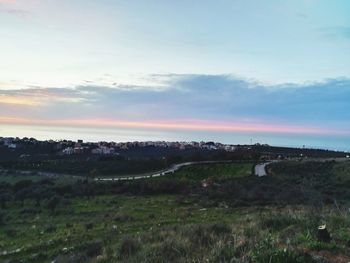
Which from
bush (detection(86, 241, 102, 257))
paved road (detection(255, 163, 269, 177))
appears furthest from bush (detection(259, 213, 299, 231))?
paved road (detection(255, 163, 269, 177))

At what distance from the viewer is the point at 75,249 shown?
46.8ft

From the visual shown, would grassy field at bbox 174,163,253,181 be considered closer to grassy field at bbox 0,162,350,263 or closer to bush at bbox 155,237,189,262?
grassy field at bbox 0,162,350,263

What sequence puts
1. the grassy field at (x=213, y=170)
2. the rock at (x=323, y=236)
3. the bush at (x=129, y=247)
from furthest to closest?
the grassy field at (x=213, y=170)
the bush at (x=129, y=247)
the rock at (x=323, y=236)

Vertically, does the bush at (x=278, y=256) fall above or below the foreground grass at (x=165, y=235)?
above

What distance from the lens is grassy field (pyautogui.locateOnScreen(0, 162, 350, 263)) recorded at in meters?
8.40

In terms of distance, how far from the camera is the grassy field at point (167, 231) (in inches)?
331

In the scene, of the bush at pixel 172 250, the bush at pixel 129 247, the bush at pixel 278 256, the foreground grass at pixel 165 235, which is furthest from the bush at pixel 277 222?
the bush at pixel 278 256

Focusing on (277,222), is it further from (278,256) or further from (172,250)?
(278,256)

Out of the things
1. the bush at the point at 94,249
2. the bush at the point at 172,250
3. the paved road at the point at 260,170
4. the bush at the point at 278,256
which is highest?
the bush at the point at 278,256

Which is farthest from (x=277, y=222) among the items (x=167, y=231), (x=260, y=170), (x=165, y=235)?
(x=260, y=170)

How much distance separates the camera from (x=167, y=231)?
14.2m

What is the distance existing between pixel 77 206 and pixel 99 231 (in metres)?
12.5

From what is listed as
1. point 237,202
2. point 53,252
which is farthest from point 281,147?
point 53,252

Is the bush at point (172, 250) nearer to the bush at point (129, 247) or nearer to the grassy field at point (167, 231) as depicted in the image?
the grassy field at point (167, 231)
